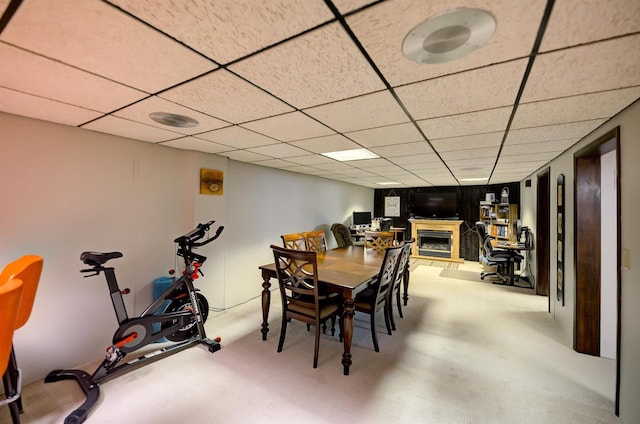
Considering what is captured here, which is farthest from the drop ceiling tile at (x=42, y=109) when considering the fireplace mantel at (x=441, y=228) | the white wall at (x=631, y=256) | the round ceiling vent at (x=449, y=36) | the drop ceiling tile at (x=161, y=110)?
the fireplace mantel at (x=441, y=228)

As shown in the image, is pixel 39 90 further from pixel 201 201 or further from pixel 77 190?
pixel 201 201

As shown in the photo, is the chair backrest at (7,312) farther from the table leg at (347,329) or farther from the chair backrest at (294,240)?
the chair backrest at (294,240)

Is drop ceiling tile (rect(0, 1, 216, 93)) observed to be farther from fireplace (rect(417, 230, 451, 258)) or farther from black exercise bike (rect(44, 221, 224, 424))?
fireplace (rect(417, 230, 451, 258))

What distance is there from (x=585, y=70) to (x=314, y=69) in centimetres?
126

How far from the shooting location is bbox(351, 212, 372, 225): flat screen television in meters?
7.18

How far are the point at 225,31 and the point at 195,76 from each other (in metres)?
0.45

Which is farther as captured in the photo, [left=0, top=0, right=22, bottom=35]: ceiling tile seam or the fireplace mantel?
the fireplace mantel

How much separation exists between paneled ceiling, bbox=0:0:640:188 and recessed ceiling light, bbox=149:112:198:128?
0.20ft

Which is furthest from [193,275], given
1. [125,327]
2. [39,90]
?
[39,90]

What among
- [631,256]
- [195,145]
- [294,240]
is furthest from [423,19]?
[294,240]

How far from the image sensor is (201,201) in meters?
3.19

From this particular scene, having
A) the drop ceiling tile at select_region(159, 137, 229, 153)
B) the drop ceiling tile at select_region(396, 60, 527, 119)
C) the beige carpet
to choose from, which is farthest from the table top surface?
the drop ceiling tile at select_region(396, 60, 527, 119)

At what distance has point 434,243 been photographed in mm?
7590

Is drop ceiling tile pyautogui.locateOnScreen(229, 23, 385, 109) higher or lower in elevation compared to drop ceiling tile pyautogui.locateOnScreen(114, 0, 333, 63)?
higher
